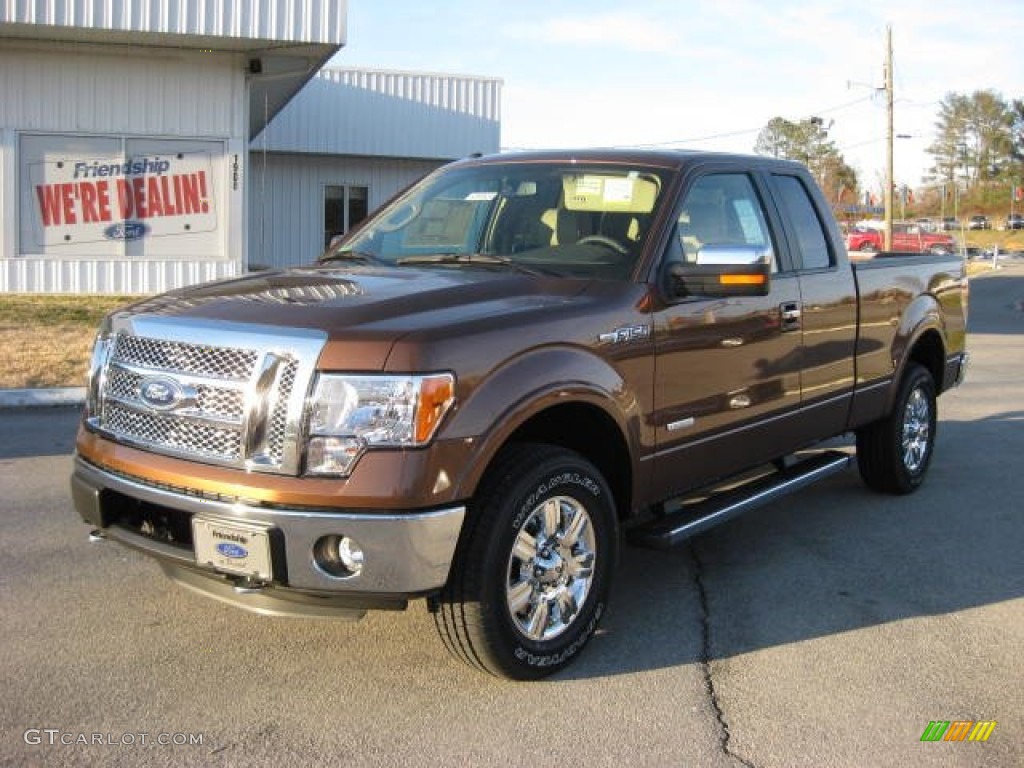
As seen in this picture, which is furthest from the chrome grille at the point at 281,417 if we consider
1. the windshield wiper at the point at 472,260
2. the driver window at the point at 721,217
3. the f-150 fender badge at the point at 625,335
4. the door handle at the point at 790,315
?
the door handle at the point at 790,315

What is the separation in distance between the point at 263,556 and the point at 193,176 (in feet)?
45.8

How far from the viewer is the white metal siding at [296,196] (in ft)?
84.3

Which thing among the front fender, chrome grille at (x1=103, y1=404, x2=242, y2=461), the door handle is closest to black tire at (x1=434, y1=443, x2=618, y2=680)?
the front fender

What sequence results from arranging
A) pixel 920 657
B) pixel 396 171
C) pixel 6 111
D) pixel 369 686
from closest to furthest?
1. pixel 369 686
2. pixel 920 657
3. pixel 6 111
4. pixel 396 171

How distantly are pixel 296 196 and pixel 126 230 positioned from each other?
990 cm

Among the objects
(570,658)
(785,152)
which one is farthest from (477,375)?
(785,152)

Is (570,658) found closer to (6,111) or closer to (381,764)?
(381,764)

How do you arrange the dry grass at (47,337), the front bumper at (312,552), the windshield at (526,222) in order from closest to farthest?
the front bumper at (312,552), the windshield at (526,222), the dry grass at (47,337)

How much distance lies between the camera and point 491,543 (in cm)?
358

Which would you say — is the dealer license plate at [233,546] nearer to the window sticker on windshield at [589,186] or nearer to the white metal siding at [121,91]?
the window sticker on windshield at [589,186]

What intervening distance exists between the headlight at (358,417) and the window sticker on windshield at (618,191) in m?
1.76

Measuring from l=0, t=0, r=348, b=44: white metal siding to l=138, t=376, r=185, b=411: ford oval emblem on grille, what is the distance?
11851 mm

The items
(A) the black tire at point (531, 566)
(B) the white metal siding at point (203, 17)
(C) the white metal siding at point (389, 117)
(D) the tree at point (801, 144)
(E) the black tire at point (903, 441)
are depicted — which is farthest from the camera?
(D) the tree at point (801, 144)

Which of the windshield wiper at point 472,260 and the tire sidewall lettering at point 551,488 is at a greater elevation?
the windshield wiper at point 472,260
